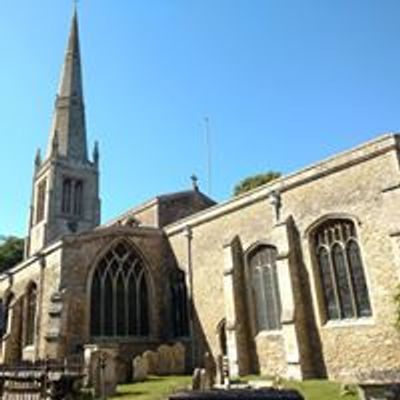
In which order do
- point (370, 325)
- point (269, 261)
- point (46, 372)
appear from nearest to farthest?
1. point (46, 372)
2. point (370, 325)
3. point (269, 261)

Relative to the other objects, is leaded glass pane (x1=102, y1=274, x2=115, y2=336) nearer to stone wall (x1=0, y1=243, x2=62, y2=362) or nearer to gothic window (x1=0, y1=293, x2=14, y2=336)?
stone wall (x1=0, y1=243, x2=62, y2=362)

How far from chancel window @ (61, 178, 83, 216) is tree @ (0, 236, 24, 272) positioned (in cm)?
908

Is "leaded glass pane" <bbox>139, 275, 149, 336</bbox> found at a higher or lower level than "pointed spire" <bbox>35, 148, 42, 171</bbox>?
lower

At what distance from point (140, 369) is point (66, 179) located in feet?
97.8

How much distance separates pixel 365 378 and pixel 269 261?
35.9 feet

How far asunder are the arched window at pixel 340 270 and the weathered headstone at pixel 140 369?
803cm

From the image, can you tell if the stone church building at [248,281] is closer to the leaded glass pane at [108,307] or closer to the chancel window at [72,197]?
the leaded glass pane at [108,307]

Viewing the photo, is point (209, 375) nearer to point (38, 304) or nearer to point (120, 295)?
point (120, 295)

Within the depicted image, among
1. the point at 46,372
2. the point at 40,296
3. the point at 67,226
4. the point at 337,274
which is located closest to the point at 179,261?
the point at 40,296

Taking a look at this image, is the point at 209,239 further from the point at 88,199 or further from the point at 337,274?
the point at 88,199

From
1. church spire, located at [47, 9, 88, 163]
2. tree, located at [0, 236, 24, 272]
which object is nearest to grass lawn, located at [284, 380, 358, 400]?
church spire, located at [47, 9, 88, 163]

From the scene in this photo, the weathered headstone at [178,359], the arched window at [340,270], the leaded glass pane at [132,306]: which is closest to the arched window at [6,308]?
the leaded glass pane at [132,306]

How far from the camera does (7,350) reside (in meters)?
24.5

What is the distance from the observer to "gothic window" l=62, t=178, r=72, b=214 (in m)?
44.4
